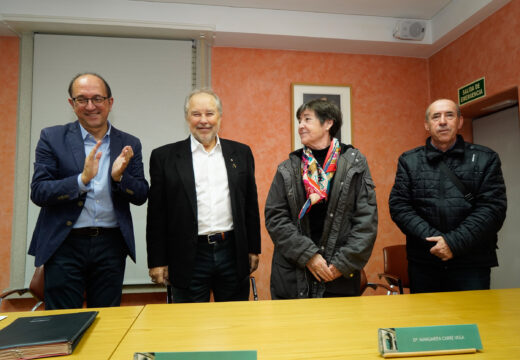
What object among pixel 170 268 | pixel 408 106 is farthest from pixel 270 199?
pixel 408 106

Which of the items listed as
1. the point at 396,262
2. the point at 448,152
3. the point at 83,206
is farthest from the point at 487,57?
the point at 83,206

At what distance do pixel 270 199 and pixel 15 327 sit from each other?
48.5 inches

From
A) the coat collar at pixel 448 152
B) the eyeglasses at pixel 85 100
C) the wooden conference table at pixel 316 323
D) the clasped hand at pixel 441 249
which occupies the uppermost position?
the eyeglasses at pixel 85 100

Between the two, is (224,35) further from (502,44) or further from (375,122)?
(502,44)

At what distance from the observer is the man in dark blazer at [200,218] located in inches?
72.2

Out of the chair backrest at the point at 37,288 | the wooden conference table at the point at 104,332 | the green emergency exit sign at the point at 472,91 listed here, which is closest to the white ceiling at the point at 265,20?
the green emergency exit sign at the point at 472,91

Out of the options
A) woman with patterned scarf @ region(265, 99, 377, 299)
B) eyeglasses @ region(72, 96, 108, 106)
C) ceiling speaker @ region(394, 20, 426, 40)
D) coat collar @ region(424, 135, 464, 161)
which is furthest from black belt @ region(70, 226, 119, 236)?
ceiling speaker @ region(394, 20, 426, 40)

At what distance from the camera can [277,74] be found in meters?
3.90

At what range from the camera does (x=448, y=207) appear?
200 cm

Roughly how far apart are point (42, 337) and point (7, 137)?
3.19 meters

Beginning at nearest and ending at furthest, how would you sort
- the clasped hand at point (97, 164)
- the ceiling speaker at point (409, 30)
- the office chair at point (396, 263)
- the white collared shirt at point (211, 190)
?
the clasped hand at point (97, 164) < the white collared shirt at point (211, 190) < the office chair at point (396, 263) < the ceiling speaker at point (409, 30)

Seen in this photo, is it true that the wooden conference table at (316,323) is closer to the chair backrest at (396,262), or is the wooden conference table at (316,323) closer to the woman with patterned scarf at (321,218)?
the woman with patterned scarf at (321,218)

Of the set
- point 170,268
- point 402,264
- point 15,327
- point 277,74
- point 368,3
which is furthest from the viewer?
point 277,74

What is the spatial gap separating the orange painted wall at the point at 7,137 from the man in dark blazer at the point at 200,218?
2.29m
